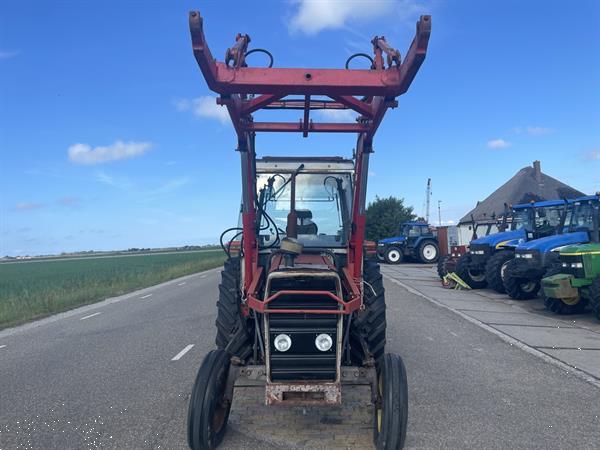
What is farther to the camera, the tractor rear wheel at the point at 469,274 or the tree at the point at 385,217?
the tree at the point at 385,217

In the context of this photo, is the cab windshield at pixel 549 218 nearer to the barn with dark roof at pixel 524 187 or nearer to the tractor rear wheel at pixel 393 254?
the tractor rear wheel at pixel 393 254

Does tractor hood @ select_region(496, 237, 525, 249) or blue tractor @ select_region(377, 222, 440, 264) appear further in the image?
blue tractor @ select_region(377, 222, 440, 264)

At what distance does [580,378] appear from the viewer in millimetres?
7141

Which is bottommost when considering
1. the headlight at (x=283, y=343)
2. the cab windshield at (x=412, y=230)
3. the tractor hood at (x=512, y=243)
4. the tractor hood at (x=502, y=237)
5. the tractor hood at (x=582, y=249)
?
the headlight at (x=283, y=343)

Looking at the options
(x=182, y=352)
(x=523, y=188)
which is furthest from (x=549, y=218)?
(x=523, y=188)

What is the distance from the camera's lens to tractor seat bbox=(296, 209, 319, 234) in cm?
646

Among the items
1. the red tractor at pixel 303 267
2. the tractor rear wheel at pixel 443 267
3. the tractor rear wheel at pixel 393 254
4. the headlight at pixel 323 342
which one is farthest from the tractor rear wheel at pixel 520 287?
the tractor rear wheel at pixel 393 254

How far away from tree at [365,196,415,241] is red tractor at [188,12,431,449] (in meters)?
45.5

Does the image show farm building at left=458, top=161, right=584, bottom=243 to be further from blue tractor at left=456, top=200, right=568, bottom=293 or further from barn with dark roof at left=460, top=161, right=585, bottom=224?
blue tractor at left=456, top=200, right=568, bottom=293

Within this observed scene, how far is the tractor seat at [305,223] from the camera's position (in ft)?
21.2

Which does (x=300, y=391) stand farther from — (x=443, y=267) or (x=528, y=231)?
(x=443, y=267)

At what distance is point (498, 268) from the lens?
57.1 feet

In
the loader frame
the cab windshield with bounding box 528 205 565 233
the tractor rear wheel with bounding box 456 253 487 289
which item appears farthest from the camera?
the tractor rear wheel with bounding box 456 253 487 289

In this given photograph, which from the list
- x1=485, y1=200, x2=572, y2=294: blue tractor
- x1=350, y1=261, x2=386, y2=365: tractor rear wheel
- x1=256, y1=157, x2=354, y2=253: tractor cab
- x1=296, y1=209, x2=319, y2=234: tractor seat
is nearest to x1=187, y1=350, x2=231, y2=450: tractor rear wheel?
x1=350, y1=261, x2=386, y2=365: tractor rear wheel
